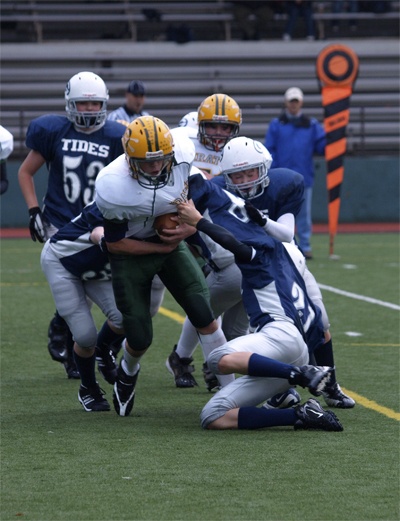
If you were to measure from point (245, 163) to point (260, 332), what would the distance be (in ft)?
2.48

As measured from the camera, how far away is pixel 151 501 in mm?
3615

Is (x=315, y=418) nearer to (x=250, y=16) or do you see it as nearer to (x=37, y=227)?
(x=37, y=227)

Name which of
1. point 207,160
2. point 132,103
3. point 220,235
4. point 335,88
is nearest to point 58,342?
point 207,160

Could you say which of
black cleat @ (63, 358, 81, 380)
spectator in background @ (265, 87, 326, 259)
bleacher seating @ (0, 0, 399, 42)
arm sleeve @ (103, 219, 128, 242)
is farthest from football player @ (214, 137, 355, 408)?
bleacher seating @ (0, 0, 399, 42)

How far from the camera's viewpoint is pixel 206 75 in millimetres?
18203

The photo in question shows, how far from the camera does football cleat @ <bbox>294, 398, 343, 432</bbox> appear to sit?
4.64 m

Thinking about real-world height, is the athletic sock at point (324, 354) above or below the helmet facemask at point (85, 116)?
below

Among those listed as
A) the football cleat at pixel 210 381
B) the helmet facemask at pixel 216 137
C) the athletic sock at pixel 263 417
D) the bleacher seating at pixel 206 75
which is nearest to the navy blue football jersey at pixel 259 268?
the athletic sock at pixel 263 417

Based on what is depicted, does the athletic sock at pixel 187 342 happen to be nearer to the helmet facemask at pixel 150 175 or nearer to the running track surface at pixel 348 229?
the helmet facemask at pixel 150 175

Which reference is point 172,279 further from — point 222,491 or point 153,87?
point 153,87

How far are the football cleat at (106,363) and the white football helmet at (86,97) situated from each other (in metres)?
1.22

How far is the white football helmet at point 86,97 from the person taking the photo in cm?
594

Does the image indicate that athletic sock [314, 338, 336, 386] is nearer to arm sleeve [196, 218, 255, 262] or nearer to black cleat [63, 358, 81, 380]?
arm sleeve [196, 218, 255, 262]

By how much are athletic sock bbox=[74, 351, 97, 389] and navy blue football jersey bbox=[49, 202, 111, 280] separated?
0.39 meters
